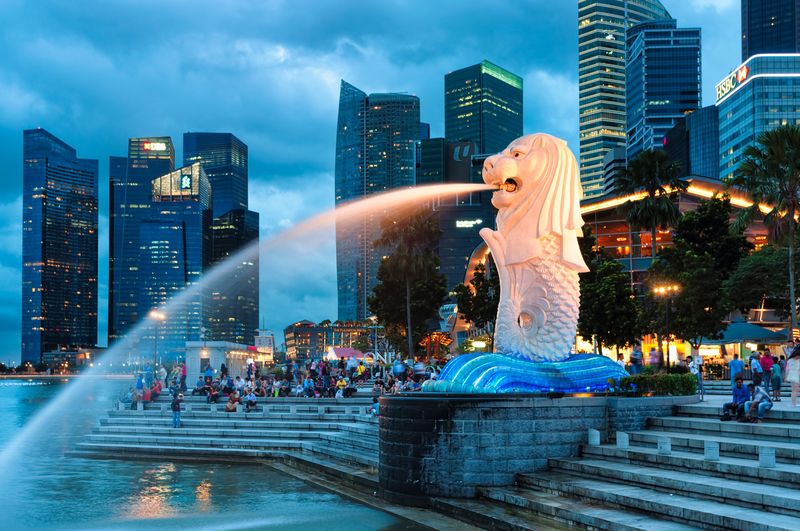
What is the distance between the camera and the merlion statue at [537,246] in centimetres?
1853

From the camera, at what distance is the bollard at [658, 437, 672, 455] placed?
1390 centimetres

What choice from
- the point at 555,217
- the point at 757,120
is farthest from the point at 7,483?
the point at 757,120

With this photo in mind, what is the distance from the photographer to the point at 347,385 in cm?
3588

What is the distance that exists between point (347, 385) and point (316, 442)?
10.8 metres

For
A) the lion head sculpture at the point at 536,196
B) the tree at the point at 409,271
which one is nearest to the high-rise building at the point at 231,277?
the tree at the point at 409,271

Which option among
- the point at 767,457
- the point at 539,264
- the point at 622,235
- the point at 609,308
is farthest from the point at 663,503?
the point at 622,235

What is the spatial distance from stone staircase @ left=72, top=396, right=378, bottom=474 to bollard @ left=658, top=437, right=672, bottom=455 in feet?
28.6

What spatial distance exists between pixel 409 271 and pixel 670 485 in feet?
151

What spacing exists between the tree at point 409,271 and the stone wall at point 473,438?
4096cm

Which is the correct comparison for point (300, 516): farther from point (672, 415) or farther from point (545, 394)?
point (672, 415)

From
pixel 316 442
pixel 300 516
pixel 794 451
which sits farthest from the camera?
pixel 316 442

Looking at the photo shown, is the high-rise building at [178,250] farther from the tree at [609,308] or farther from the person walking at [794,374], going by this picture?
the person walking at [794,374]

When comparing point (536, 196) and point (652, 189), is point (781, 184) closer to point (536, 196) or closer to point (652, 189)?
point (652, 189)

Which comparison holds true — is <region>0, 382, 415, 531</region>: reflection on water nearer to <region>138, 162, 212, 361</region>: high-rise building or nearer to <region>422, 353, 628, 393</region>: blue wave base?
<region>422, 353, 628, 393</region>: blue wave base
